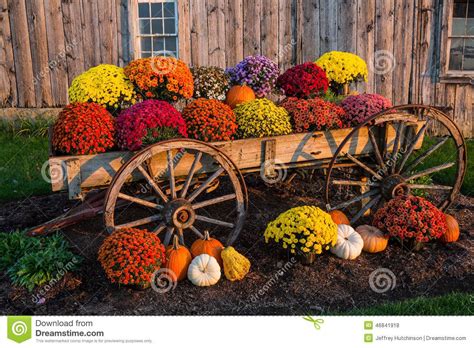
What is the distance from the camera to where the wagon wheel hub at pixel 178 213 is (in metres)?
4.48

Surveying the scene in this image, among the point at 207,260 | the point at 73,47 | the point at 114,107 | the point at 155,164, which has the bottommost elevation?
the point at 207,260

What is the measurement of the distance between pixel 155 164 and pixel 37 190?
2.81 metres

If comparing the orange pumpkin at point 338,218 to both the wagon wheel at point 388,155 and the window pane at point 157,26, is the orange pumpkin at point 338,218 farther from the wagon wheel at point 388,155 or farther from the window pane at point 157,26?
the window pane at point 157,26

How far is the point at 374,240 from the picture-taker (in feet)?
16.0

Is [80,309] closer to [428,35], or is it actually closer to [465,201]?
[465,201]

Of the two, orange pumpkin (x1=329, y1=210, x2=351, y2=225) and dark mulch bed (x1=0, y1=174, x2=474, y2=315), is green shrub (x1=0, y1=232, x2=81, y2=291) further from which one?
orange pumpkin (x1=329, y1=210, x2=351, y2=225)

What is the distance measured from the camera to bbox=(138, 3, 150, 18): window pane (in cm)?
888

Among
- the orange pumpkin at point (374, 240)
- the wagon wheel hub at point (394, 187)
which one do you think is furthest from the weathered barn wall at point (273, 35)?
the orange pumpkin at point (374, 240)

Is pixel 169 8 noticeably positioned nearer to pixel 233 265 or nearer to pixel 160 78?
pixel 160 78

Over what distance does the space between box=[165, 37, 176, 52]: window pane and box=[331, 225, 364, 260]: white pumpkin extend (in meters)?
5.16

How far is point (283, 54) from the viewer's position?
8852mm

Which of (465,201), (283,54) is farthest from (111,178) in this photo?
(283,54)

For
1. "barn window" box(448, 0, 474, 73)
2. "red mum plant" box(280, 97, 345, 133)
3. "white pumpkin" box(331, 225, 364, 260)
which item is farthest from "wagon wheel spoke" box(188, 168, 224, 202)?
"barn window" box(448, 0, 474, 73)
